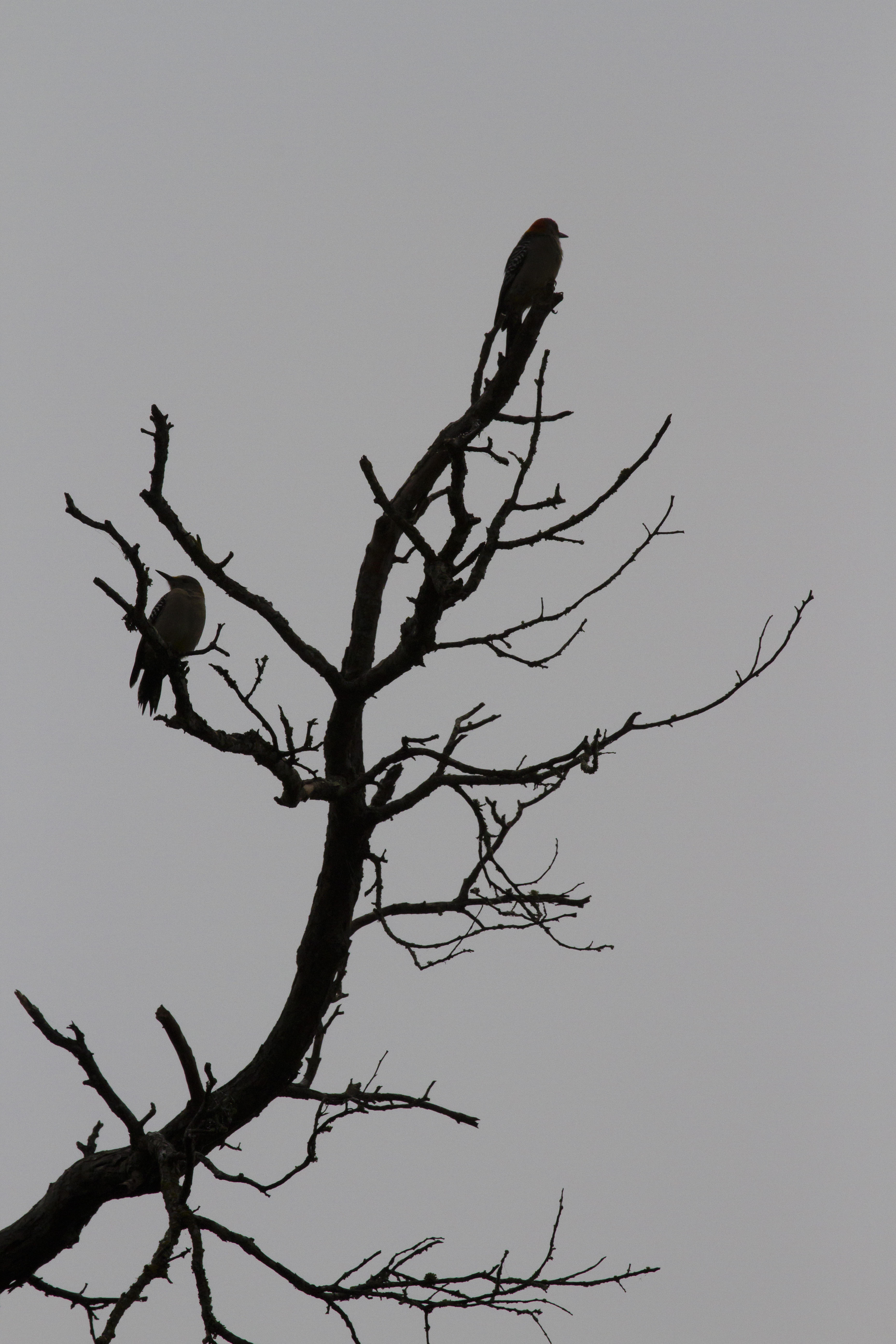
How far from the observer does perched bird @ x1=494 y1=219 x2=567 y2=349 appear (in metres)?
6.51

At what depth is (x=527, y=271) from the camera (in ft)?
21.5

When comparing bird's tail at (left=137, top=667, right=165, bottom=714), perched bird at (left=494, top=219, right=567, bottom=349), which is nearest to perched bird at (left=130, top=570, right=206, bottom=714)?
bird's tail at (left=137, top=667, right=165, bottom=714)

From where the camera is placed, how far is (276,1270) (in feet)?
13.6

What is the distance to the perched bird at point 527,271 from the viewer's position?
256 inches

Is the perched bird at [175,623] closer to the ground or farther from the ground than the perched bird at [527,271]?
closer to the ground

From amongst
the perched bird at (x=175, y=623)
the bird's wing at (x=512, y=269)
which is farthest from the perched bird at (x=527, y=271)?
the perched bird at (x=175, y=623)

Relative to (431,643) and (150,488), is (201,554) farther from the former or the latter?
(431,643)

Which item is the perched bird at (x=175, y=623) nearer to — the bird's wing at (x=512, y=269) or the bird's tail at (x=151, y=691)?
the bird's tail at (x=151, y=691)

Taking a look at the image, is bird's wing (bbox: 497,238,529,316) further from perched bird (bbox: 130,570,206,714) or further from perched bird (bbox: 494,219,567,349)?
perched bird (bbox: 130,570,206,714)

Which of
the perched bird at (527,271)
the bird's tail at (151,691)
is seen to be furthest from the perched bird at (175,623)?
the perched bird at (527,271)

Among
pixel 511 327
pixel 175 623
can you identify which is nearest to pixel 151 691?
pixel 175 623

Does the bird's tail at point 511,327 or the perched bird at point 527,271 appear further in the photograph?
the perched bird at point 527,271

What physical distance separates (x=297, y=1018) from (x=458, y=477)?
216 cm

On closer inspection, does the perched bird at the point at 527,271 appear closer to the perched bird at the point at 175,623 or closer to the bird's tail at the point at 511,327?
the bird's tail at the point at 511,327
